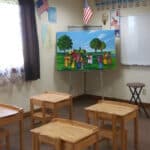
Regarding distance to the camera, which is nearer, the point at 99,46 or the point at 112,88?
the point at 99,46

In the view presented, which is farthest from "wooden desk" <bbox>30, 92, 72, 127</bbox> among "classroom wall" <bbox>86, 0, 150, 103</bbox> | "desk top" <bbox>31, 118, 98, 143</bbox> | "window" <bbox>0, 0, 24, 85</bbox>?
"classroom wall" <bbox>86, 0, 150, 103</bbox>

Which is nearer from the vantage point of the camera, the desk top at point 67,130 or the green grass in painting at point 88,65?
the desk top at point 67,130

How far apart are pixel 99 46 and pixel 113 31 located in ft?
1.32

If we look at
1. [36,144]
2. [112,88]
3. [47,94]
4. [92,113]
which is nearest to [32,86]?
[47,94]

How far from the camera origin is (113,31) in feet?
18.3

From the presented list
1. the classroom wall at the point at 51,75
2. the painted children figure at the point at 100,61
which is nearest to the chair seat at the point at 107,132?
the classroom wall at the point at 51,75

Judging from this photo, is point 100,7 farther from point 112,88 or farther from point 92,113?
point 92,113

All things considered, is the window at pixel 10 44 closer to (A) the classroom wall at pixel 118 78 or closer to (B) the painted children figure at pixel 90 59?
(B) the painted children figure at pixel 90 59

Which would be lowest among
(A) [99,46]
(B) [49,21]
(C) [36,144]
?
(C) [36,144]

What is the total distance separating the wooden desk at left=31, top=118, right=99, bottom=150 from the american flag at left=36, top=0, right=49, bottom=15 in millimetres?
3008

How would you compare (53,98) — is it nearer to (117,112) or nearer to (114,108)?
(114,108)

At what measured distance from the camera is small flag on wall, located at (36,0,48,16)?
17.7ft

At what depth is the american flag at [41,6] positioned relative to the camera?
5410 millimetres

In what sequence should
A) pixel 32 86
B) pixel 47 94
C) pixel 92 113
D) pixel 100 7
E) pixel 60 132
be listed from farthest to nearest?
pixel 100 7
pixel 32 86
pixel 47 94
pixel 92 113
pixel 60 132
